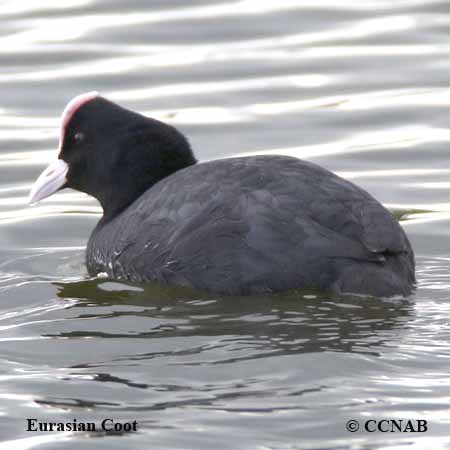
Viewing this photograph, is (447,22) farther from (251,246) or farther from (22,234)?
(251,246)

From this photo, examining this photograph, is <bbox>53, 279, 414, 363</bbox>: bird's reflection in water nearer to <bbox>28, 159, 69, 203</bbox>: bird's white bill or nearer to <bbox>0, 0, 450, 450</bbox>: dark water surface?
<bbox>0, 0, 450, 450</bbox>: dark water surface

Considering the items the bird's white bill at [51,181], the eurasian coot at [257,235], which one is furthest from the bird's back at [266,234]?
the bird's white bill at [51,181]

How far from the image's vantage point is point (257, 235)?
728cm

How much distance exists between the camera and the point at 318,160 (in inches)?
432

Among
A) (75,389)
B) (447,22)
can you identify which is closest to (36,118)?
(447,22)

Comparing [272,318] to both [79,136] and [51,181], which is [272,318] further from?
[51,181]

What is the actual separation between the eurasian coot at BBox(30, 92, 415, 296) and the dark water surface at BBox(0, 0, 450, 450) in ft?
0.47

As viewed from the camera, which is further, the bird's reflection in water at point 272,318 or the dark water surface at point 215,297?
the bird's reflection in water at point 272,318

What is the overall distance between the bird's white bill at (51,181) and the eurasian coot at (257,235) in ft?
1.96

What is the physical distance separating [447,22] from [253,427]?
934 cm

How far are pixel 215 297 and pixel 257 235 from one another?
0.47m

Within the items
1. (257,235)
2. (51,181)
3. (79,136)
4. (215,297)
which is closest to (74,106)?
(79,136)

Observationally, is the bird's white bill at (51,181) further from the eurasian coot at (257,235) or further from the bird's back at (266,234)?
the bird's back at (266,234)

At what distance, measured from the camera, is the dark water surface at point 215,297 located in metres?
5.96
